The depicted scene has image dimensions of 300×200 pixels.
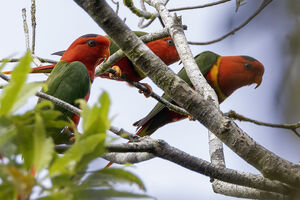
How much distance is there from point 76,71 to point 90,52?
46cm

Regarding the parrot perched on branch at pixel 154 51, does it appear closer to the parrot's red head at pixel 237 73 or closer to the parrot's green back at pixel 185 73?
the parrot's green back at pixel 185 73

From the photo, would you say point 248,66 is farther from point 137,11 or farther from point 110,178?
point 110,178

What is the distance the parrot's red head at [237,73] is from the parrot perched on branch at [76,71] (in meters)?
1.33

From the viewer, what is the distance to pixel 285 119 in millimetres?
614

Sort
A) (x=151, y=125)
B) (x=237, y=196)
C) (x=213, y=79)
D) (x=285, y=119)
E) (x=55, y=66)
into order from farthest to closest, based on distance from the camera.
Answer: (x=213, y=79), (x=151, y=125), (x=55, y=66), (x=237, y=196), (x=285, y=119)

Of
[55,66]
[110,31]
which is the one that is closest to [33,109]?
[110,31]

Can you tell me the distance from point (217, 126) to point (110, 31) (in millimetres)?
480

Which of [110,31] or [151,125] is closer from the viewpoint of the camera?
[110,31]

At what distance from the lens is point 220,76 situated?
13.6 ft

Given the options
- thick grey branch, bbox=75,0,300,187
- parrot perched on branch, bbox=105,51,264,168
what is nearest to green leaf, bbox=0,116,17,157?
thick grey branch, bbox=75,0,300,187

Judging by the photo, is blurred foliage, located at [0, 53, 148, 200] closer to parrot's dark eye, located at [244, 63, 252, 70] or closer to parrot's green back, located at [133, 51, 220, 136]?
parrot's green back, located at [133, 51, 220, 136]

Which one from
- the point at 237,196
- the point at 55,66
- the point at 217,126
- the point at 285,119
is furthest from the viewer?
the point at 55,66

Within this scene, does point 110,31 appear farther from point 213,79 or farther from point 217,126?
point 213,79

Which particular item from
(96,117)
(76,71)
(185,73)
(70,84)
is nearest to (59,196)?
(96,117)
